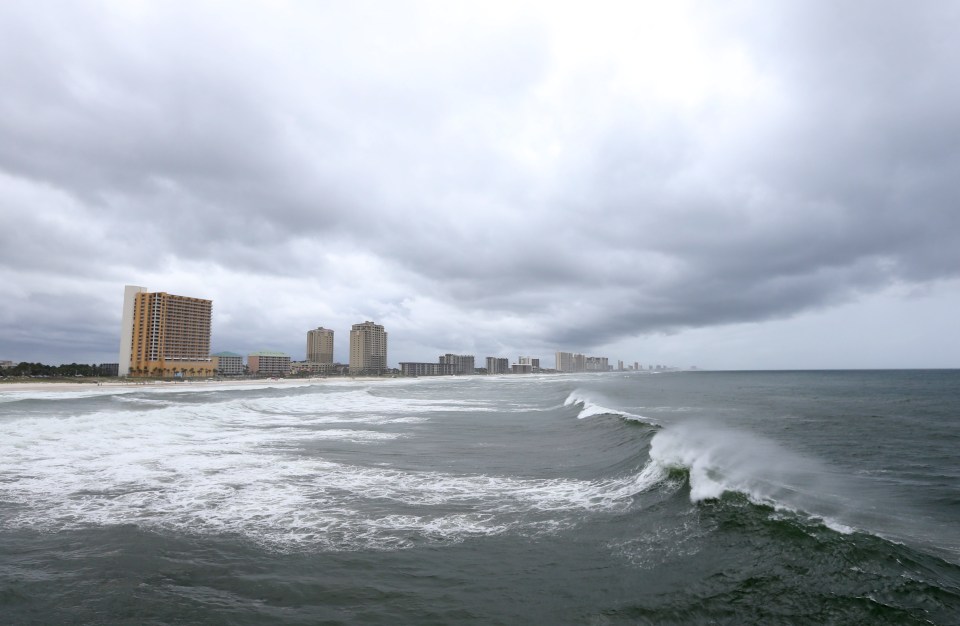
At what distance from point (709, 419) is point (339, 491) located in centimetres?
2657

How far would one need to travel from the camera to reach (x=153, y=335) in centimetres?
13288

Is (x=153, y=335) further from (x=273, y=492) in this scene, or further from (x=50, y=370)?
(x=273, y=492)

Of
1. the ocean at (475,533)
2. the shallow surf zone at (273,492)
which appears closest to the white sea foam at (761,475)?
the ocean at (475,533)

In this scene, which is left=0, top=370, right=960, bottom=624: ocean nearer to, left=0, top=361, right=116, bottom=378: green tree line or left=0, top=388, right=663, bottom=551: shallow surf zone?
left=0, top=388, right=663, bottom=551: shallow surf zone

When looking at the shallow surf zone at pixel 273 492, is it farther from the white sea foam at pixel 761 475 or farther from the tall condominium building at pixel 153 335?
the tall condominium building at pixel 153 335

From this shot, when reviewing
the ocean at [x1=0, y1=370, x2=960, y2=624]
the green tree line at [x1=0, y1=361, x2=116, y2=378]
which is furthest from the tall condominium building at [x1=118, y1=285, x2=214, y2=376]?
the ocean at [x1=0, y1=370, x2=960, y2=624]

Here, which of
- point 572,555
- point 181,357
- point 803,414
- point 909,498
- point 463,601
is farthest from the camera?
point 181,357

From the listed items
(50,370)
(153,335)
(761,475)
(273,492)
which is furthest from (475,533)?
(50,370)

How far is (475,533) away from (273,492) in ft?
18.5

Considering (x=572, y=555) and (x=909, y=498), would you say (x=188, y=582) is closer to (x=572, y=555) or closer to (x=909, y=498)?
(x=572, y=555)

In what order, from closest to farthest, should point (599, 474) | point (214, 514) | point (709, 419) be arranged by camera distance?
1. point (214, 514)
2. point (599, 474)
3. point (709, 419)

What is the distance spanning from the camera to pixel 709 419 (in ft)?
104

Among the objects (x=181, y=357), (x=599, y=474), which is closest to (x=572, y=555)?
(x=599, y=474)

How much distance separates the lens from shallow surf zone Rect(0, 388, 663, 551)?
944 centimetres
